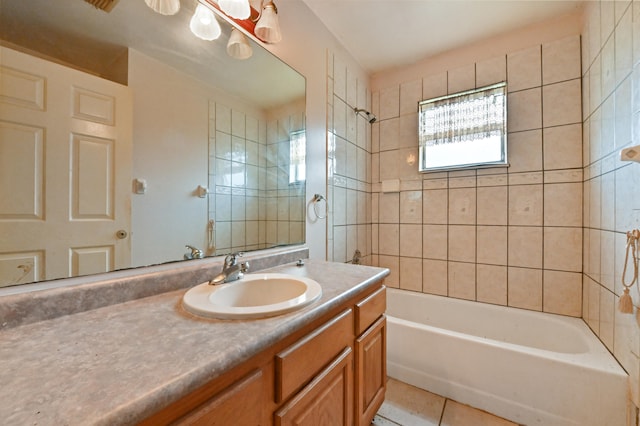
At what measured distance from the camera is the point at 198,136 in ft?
3.58

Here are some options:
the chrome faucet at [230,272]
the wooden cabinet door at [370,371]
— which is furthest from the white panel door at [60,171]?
the wooden cabinet door at [370,371]

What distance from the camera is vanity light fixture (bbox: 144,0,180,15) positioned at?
3.07 ft

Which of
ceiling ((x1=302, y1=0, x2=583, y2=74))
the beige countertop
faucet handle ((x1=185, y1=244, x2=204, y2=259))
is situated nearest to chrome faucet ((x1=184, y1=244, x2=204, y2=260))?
faucet handle ((x1=185, y1=244, x2=204, y2=259))

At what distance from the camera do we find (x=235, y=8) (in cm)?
111

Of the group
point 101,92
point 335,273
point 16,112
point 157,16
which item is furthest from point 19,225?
point 335,273

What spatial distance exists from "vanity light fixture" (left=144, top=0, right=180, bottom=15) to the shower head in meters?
1.46

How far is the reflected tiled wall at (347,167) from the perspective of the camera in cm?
190

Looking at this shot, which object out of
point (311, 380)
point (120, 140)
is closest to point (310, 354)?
Answer: point (311, 380)

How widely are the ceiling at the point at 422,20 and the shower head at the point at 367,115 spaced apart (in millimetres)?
447

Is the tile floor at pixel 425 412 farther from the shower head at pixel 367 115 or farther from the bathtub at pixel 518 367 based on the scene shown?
the shower head at pixel 367 115

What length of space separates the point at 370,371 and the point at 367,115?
79.4 inches

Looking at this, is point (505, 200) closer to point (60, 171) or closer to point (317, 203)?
point (317, 203)

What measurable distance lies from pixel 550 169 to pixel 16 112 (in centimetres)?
262

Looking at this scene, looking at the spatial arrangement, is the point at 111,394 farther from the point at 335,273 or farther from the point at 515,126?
the point at 515,126
